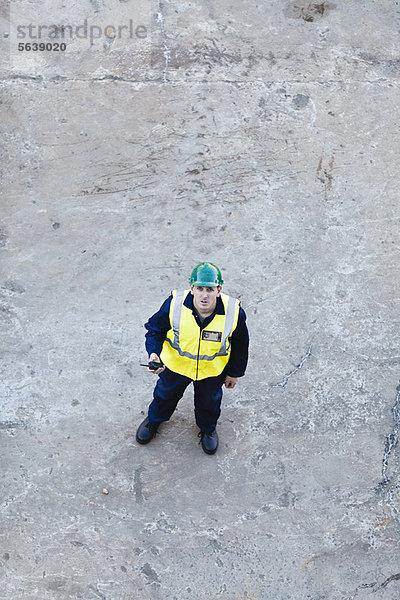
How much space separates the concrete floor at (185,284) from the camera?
361cm

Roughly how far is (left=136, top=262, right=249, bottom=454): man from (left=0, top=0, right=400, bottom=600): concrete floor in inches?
22.9

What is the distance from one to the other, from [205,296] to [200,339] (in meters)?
0.27

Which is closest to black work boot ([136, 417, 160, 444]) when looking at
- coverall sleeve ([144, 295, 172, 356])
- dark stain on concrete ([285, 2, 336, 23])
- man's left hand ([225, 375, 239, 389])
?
man's left hand ([225, 375, 239, 389])

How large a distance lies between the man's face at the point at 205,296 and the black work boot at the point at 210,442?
1.03 metres

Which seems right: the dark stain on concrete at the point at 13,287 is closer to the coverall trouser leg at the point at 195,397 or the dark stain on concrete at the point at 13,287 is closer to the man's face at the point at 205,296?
the coverall trouser leg at the point at 195,397

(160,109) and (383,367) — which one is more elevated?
(160,109)

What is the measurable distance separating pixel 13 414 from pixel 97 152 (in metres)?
2.39

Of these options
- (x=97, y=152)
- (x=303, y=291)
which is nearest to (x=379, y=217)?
(x=303, y=291)

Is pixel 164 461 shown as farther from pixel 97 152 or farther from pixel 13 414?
pixel 97 152

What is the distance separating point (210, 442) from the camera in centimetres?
392

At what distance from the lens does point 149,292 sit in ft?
15.2

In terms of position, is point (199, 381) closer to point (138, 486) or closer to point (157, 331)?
point (157, 331)

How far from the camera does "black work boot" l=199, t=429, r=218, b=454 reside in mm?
3920

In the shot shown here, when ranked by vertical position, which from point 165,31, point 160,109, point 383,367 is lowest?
point 383,367
